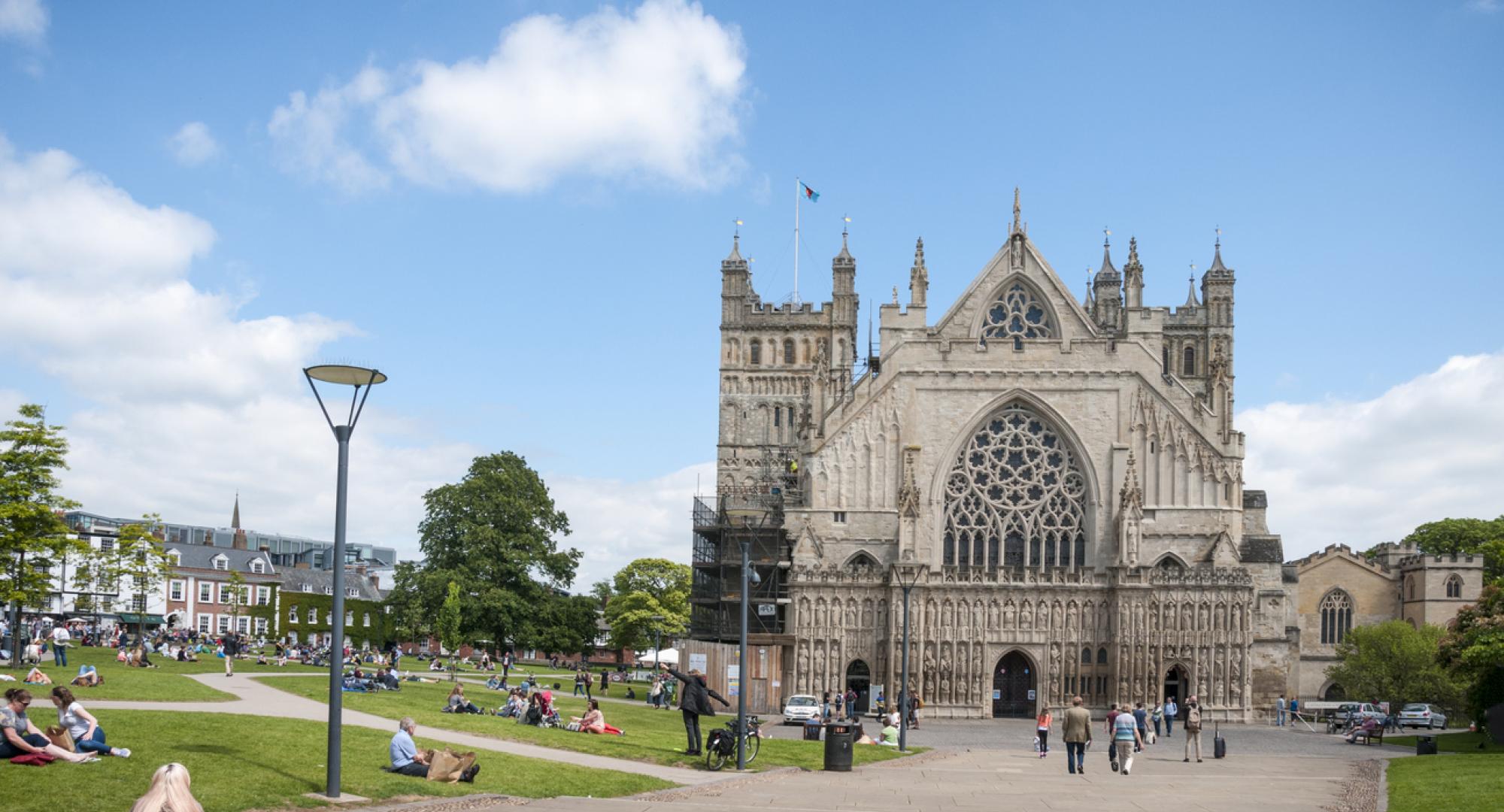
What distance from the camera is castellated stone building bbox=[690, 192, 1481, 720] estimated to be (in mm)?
62062

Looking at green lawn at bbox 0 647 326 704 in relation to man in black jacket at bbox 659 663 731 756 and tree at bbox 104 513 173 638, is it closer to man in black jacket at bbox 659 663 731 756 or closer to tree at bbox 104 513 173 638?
tree at bbox 104 513 173 638

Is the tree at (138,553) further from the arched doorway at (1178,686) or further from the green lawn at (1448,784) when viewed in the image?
the green lawn at (1448,784)

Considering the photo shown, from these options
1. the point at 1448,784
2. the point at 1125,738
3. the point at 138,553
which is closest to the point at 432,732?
the point at 1125,738

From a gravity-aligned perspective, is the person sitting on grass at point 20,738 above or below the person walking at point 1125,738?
above

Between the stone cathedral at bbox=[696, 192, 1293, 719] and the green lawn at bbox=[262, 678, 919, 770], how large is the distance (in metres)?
21.5

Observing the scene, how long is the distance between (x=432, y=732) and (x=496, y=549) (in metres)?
44.2

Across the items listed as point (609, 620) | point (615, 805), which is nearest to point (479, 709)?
point (615, 805)

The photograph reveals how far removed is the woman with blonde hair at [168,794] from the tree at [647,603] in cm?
9014

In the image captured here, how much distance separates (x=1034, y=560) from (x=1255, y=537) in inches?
428

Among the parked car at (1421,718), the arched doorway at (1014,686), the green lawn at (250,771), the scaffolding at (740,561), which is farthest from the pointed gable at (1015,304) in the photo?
the green lawn at (250,771)

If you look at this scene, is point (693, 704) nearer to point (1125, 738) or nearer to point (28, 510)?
Result: point (1125, 738)

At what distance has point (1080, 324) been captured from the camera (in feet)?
217

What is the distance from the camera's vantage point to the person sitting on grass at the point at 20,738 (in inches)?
742

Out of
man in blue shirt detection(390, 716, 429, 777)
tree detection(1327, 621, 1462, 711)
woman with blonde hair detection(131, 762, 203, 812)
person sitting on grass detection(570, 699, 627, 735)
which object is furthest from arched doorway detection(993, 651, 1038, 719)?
woman with blonde hair detection(131, 762, 203, 812)
